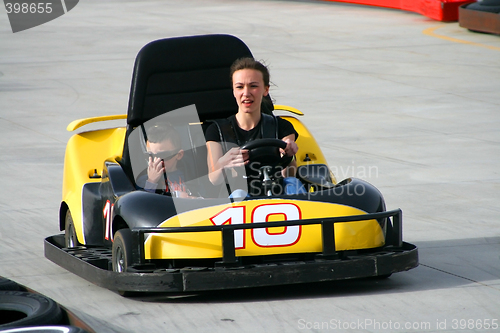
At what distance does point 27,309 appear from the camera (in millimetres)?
3576

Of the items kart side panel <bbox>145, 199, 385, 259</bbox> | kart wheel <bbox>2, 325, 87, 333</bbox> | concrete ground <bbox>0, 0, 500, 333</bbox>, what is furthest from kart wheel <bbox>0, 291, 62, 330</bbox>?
kart side panel <bbox>145, 199, 385, 259</bbox>

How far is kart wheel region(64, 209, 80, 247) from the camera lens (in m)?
4.95

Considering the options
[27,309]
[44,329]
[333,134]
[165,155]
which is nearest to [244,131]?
[165,155]

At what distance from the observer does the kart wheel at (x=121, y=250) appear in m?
4.03

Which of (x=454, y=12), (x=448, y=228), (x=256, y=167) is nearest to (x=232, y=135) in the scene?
(x=256, y=167)

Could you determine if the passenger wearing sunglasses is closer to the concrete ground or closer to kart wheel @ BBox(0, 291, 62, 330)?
the concrete ground

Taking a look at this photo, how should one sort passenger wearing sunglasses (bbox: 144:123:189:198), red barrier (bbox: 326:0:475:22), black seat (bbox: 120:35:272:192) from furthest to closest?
red barrier (bbox: 326:0:475:22) → black seat (bbox: 120:35:272:192) → passenger wearing sunglasses (bbox: 144:123:189:198)

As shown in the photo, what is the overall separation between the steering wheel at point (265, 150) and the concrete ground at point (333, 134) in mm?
661

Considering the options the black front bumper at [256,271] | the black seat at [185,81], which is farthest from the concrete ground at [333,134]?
the black seat at [185,81]

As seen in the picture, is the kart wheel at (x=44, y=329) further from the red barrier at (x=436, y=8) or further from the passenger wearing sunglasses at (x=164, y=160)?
the red barrier at (x=436, y=8)

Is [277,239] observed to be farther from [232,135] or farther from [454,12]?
[454,12]

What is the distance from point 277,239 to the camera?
3.99 meters

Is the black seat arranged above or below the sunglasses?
above

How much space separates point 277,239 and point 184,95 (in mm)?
1447
